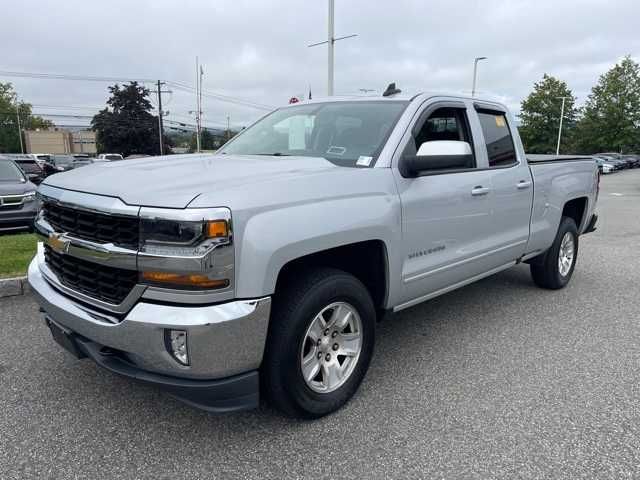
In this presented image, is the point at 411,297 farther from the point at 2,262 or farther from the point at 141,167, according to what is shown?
the point at 2,262

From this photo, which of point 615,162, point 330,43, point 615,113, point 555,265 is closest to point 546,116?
point 615,113

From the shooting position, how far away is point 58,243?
272 cm

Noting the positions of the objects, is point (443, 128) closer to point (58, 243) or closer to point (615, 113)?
point (58, 243)

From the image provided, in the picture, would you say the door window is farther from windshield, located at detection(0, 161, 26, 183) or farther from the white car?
the white car

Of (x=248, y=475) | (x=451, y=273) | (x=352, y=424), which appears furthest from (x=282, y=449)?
(x=451, y=273)

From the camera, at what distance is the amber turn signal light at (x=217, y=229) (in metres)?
2.24

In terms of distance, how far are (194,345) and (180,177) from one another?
35.5 inches

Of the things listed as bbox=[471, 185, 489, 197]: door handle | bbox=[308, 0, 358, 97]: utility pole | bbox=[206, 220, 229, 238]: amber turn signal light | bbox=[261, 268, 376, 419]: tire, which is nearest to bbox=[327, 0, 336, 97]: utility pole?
bbox=[308, 0, 358, 97]: utility pole

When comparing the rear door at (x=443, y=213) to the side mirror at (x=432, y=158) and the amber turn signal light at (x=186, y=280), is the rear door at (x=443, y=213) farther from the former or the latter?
the amber turn signal light at (x=186, y=280)

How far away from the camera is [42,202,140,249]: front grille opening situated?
7.64 ft

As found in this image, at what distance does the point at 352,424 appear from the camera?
289 centimetres

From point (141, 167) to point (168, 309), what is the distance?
1086 millimetres

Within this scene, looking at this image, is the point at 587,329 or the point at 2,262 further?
the point at 2,262

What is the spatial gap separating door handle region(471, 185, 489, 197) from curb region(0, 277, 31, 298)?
14.0 feet
